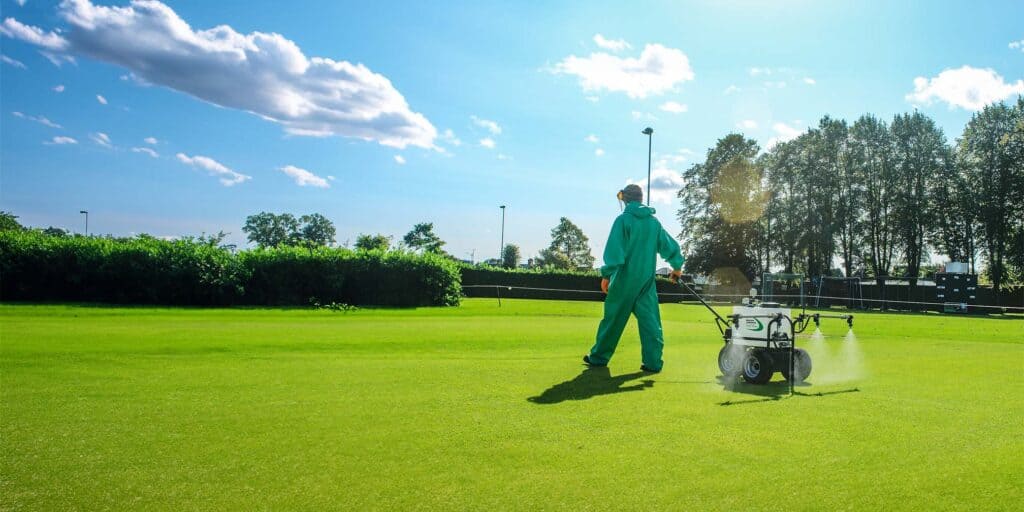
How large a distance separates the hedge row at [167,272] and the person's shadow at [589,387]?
22.8 m

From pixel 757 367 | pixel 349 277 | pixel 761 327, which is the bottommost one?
pixel 757 367

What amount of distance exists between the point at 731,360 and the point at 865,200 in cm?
6148

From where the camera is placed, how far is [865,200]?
61625 millimetres

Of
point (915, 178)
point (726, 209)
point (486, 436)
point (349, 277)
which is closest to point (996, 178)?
point (915, 178)

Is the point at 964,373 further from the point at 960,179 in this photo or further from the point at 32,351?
the point at 960,179

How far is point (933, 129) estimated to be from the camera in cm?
5847

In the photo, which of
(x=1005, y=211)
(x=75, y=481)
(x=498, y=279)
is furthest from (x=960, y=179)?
(x=75, y=481)

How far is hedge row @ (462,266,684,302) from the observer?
168ft

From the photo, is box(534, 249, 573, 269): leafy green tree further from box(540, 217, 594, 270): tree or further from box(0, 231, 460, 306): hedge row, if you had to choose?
box(0, 231, 460, 306): hedge row

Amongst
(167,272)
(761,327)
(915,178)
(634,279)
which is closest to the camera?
(761,327)

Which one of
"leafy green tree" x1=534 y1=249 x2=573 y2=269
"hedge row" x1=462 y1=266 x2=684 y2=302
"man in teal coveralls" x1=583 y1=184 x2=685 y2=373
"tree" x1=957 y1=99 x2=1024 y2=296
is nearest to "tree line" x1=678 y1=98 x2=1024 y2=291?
"tree" x1=957 y1=99 x2=1024 y2=296

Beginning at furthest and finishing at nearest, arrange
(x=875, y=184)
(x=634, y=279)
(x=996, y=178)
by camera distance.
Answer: (x=875, y=184) < (x=996, y=178) < (x=634, y=279)

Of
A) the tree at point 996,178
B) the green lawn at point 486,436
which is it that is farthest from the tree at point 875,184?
the green lawn at point 486,436

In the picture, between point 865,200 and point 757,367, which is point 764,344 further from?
point 865,200
